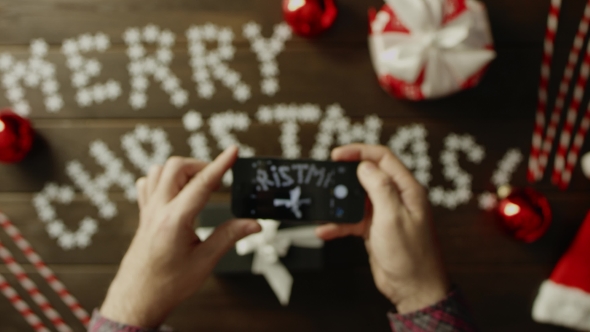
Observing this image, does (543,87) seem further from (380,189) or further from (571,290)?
(380,189)

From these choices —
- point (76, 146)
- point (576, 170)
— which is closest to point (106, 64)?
point (76, 146)

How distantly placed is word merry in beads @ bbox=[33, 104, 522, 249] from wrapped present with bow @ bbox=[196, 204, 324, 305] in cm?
11

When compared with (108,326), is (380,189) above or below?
above

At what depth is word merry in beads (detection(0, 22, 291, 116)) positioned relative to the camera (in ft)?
3.39

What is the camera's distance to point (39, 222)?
106 cm

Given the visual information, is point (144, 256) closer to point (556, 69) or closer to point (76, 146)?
point (76, 146)

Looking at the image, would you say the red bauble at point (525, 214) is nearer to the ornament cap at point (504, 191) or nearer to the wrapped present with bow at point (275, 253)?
the ornament cap at point (504, 191)

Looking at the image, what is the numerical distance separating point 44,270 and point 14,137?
34cm

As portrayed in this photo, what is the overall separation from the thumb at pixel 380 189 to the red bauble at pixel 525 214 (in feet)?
1.30

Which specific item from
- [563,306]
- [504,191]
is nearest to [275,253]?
[504,191]

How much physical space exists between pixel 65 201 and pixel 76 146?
14 centimetres

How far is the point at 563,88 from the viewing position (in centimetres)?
Answer: 104

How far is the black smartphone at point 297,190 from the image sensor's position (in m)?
0.78

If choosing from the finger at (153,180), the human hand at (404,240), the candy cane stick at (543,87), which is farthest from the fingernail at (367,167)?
the candy cane stick at (543,87)
